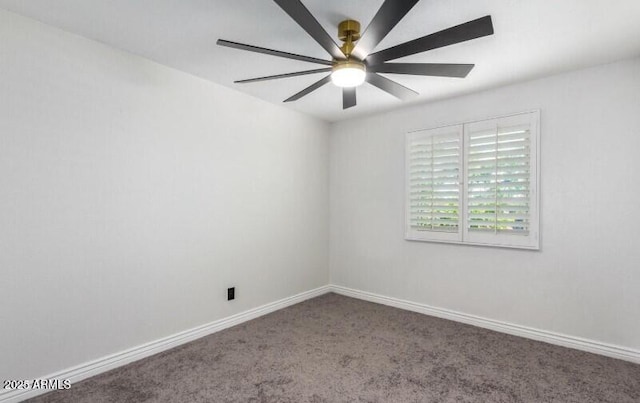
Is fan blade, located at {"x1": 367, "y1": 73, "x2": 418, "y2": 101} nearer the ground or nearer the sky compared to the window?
nearer the sky

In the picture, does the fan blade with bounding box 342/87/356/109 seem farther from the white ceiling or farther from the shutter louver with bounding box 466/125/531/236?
the shutter louver with bounding box 466/125/531/236

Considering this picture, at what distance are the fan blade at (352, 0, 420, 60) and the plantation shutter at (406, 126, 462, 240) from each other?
5.83ft

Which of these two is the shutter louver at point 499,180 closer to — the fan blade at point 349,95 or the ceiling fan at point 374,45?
the ceiling fan at point 374,45

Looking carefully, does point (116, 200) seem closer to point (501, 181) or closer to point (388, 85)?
point (388, 85)

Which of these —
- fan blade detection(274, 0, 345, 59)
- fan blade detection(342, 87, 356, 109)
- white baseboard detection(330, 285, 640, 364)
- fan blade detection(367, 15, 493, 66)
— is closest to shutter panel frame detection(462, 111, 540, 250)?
white baseboard detection(330, 285, 640, 364)

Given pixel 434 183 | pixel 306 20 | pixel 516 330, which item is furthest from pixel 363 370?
pixel 306 20

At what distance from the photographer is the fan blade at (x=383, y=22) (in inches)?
54.0

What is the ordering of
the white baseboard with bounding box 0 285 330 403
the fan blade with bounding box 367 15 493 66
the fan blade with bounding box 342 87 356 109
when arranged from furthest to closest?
1. the fan blade with bounding box 342 87 356 109
2. the white baseboard with bounding box 0 285 330 403
3. the fan blade with bounding box 367 15 493 66

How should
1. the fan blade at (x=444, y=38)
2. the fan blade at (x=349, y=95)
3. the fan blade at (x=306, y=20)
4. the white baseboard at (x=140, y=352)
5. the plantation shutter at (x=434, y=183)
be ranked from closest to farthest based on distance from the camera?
the fan blade at (x=306, y=20) → the fan blade at (x=444, y=38) → the white baseboard at (x=140, y=352) → the fan blade at (x=349, y=95) → the plantation shutter at (x=434, y=183)

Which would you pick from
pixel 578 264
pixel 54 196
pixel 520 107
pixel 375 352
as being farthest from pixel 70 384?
pixel 520 107

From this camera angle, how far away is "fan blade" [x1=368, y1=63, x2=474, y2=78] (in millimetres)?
1883

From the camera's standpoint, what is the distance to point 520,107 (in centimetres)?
288

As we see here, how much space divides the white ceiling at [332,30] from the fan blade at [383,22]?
254 millimetres

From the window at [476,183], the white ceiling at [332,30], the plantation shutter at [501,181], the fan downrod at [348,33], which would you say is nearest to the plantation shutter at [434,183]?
the window at [476,183]
